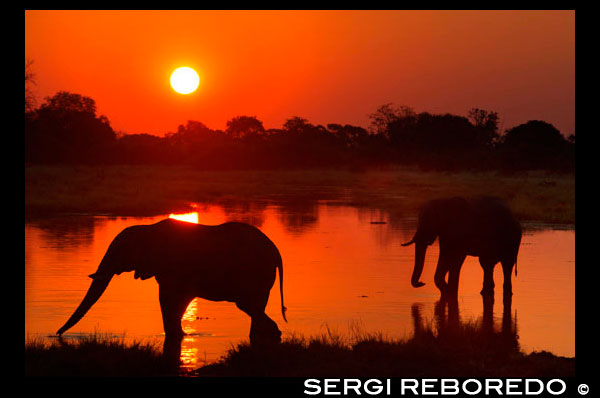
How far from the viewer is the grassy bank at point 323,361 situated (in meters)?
9.37

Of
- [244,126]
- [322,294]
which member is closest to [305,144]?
[244,126]

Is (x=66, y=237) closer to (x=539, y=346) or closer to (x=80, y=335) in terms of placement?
(x=80, y=335)

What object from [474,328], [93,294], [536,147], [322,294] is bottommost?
[322,294]

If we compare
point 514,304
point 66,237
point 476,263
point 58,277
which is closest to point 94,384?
point 514,304

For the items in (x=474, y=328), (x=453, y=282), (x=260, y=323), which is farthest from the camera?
(x=453, y=282)

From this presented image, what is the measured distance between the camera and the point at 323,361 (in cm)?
966

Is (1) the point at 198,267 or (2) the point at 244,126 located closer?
(1) the point at 198,267

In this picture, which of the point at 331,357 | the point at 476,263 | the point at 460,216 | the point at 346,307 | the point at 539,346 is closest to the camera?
the point at 331,357

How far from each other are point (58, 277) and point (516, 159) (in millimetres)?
74540

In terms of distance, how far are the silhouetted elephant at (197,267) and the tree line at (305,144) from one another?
68.4 m

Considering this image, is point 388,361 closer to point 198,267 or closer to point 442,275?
point 198,267

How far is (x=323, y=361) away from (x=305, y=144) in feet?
362

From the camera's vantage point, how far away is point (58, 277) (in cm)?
1694

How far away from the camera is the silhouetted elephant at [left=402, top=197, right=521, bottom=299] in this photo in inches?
575
